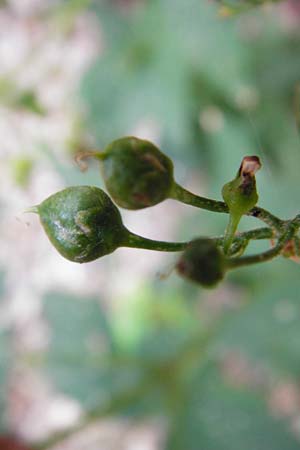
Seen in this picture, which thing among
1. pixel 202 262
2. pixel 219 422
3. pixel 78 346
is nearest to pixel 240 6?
pixel 202 262

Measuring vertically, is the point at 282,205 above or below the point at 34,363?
below

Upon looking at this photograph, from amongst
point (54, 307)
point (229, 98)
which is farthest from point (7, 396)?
point (229, 98)

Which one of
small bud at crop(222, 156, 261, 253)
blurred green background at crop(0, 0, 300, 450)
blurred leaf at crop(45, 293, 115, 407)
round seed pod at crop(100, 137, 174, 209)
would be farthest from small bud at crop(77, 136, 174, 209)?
blurred leaf at crop(45, 293, 115, 407)

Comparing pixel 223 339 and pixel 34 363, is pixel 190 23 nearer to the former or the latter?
pixel 223 339

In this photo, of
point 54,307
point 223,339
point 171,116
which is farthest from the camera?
point 54,307

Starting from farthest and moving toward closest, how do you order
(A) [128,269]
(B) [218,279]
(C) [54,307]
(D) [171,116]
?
1. (A) [128,269]
2. (C) [54,307]
3. (D) [171,116]
4. (B) [218,279]

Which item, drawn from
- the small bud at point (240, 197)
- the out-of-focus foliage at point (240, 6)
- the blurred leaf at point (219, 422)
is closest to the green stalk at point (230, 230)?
the small bud at point (240, 197)

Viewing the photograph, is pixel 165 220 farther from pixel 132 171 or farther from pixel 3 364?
pixel 132 171

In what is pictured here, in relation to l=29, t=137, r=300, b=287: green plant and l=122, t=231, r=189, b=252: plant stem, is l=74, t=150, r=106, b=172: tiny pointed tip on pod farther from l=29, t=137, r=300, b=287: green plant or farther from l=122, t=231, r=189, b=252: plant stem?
l=122, t=231, r=189, b=252: plant stem
